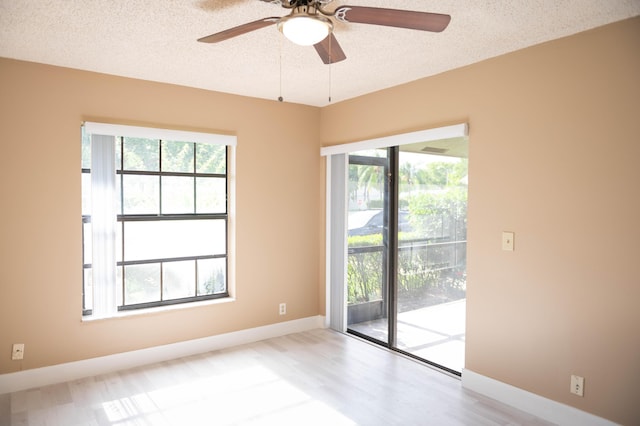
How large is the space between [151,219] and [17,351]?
1.45m

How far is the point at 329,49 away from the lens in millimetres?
2354

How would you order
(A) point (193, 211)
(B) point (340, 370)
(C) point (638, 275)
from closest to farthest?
(C) point (638, 275), (B) point (340, 370), (A) point (193, 211)

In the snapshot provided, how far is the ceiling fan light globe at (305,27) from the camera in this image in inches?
70.0

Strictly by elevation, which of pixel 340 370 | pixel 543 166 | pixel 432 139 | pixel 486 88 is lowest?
pixel 340 370

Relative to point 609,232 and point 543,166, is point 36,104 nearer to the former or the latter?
point 543,166

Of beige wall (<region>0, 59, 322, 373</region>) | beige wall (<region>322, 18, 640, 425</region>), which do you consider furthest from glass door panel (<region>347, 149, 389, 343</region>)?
beige wall (<region>322, 18, 640, 425</region>)

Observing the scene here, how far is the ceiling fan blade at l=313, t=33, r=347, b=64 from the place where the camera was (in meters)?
2.26

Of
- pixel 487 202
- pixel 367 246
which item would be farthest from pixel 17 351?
pixel 487 202

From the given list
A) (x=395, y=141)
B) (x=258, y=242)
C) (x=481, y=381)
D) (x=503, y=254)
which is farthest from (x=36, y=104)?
(x=481, y=381)

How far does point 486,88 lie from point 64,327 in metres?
3.88

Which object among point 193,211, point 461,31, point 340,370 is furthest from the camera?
point 193,211

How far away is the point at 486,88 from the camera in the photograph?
3.26 meters

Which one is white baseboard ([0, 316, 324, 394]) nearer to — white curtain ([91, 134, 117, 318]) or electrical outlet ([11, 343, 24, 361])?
electrical outlet ([11, 343, 24, 361])

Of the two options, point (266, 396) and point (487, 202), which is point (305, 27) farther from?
point (266, 396)
